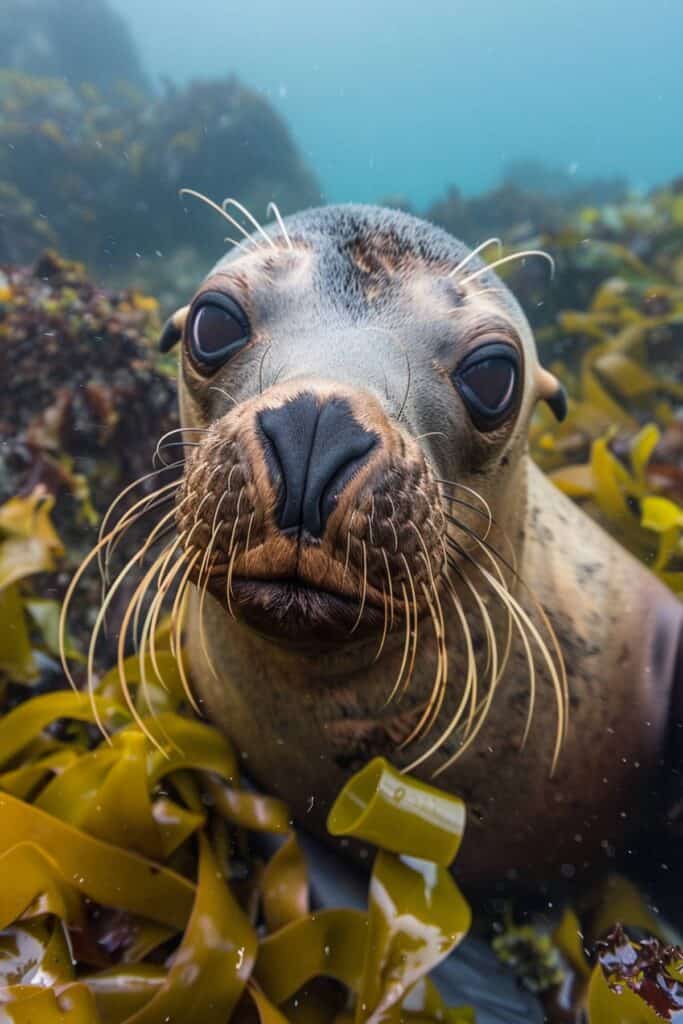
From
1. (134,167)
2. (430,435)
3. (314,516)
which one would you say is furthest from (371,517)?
(134,167)

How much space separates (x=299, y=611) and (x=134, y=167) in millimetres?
11417

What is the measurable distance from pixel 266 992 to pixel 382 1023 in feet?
0.73

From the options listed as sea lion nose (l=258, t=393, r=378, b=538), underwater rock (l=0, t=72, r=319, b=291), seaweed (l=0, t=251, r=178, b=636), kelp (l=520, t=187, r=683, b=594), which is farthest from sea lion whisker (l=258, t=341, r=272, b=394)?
underwater rock (l=0, t=72, r=319, b=291)

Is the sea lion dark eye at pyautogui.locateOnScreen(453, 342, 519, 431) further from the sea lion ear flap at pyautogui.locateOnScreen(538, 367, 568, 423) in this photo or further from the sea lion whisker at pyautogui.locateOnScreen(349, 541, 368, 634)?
the sea lion whisker at pyautogui.locateOnScreen(349, 541, 368, 634)

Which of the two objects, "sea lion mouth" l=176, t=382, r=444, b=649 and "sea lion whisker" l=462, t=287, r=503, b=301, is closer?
"sea lion mouth" l=176, t=382, r=444, b=649

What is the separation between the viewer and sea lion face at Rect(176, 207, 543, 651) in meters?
0.87

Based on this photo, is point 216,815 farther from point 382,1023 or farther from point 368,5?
point 368,5

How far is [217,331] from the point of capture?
125 cm

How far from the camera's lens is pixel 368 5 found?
45.4 meters

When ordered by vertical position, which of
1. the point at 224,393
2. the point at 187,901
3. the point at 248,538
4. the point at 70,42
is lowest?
the point at 187,901

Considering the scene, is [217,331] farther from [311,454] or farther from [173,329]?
[311,454]

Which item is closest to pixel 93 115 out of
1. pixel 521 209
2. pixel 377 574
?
pixel 521 209

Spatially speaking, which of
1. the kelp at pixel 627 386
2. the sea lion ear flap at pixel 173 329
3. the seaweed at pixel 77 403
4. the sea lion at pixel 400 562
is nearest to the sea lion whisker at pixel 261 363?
the sea lion at pixel 400 562

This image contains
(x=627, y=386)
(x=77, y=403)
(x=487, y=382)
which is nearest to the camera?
(x=487, y=382)
